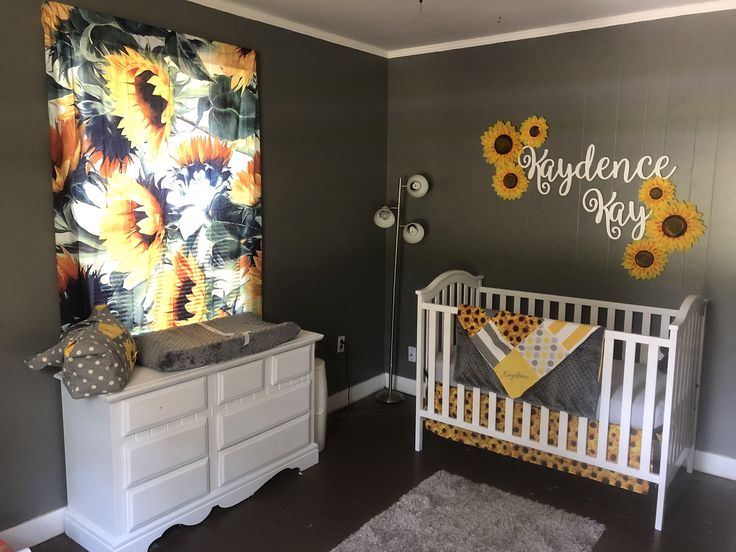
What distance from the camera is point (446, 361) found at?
2.97 meters

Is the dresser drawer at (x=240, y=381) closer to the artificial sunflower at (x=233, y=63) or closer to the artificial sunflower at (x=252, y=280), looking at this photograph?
the artificial sunflower at (x=252, y=280)

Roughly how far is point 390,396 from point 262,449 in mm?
1389

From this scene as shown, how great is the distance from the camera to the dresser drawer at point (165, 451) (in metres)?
2.15

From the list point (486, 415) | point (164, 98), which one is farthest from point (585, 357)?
point (164, 98)

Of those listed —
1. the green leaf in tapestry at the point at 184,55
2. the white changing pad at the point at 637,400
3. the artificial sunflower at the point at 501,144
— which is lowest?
the white changing pad at the point at 637,400

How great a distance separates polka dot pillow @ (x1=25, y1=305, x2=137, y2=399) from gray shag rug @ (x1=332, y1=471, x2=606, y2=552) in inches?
42.0

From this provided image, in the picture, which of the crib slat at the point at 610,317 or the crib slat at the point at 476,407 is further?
the crib slat at the point at 610,317

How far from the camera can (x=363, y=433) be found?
3381mm

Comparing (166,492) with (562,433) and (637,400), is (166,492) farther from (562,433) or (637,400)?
(637,400)

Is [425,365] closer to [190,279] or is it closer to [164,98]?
[190,279]

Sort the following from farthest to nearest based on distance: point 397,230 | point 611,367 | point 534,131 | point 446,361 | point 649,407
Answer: point 397,230 → point 534,131 → point 446,361 → point 611,367 → point 649,407

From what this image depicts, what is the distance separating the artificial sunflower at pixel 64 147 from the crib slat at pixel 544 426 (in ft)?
7.29

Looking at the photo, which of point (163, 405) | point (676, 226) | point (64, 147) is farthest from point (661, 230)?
point (64, 147)

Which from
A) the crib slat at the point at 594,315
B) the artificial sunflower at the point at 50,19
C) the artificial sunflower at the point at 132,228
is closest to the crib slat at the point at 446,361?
the crib slat at the point at 594,315
